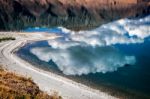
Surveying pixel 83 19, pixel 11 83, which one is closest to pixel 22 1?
pixel 83 19

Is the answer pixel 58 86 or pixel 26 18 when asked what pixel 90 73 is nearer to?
pixel 58 86

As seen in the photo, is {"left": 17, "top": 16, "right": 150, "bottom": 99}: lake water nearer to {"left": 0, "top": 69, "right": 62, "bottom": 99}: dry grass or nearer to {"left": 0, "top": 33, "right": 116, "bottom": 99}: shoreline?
{"left": 0, "top": 33, "right": 116, "bottom": 99}: shoreline

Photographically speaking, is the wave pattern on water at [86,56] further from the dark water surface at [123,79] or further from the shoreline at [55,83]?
the shoreline at [55,83]

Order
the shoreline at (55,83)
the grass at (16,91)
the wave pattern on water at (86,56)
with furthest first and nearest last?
the wave pattern on water at (86,56)
the shoreline at (55,83)
the grass at (16,91)

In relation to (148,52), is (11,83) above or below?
above

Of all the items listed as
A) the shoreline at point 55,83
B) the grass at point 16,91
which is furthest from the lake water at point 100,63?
the grass at point 16,91

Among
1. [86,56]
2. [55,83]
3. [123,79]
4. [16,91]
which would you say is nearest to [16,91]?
[16,91]

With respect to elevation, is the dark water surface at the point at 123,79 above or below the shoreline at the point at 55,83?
below

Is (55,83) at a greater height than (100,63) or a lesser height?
greater

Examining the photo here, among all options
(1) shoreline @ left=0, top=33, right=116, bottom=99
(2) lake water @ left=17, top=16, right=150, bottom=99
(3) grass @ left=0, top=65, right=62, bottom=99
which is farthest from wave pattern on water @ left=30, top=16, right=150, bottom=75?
(3) grass @ left=0, top=65, right=62, bottom=99

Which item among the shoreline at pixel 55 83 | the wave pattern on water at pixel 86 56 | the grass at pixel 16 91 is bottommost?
the wave pattern on water at pixel 86 56

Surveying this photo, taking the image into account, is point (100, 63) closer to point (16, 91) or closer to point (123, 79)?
point (123, 79)
